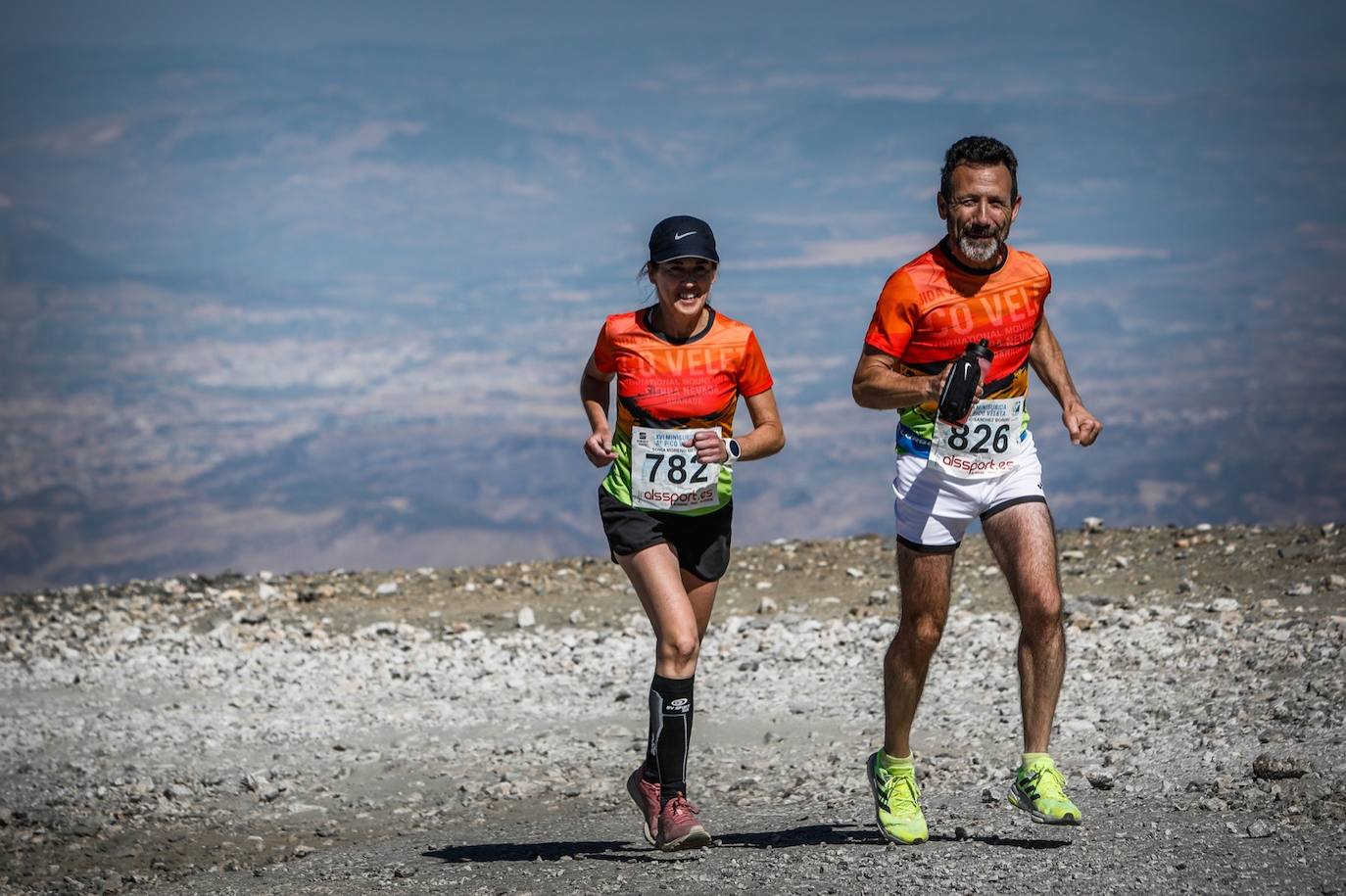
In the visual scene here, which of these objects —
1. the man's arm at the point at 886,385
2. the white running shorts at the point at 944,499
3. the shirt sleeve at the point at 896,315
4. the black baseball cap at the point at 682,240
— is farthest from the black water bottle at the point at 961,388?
the black baseball cap at the point at 682,240

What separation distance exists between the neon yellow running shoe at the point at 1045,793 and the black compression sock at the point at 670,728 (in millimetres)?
1522

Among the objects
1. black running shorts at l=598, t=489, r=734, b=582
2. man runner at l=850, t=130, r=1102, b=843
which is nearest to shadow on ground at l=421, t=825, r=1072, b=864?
man runner at l=850, t=130, r=1102, b=843

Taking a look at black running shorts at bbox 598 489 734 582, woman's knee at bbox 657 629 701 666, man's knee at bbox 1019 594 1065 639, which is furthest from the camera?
black running shorts at bbox 598 489 734 582

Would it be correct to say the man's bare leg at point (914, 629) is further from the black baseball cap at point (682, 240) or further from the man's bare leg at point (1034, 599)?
the black baseball cap at point (682, 240)

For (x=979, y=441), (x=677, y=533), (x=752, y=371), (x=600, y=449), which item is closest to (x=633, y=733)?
(x=677, y=533)

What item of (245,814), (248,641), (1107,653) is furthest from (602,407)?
(248,641)

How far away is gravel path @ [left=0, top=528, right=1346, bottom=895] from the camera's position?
691 centimetres

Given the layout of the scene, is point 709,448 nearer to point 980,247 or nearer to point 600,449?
point 600,449

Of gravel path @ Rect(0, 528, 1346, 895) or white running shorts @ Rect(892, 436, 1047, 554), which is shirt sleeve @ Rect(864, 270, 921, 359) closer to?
white running shorts @ Rect(892, 436, 1047, 554)

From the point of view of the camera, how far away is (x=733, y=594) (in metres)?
14.2

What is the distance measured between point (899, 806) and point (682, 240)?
2752 millimetres

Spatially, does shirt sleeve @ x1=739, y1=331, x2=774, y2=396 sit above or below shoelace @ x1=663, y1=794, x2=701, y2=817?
above

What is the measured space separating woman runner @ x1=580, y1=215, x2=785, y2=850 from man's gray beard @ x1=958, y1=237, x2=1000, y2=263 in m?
1.03

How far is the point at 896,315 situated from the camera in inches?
246
